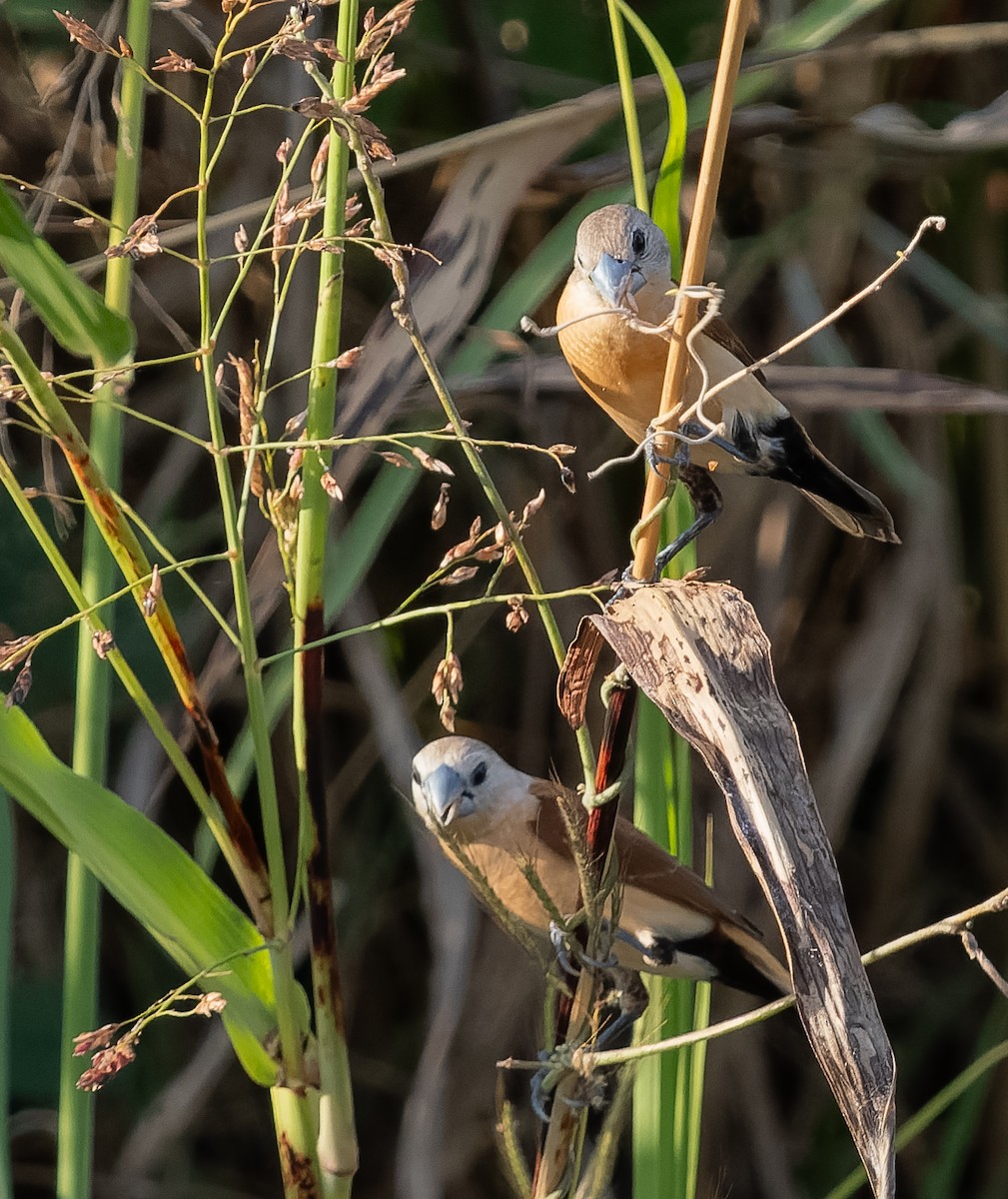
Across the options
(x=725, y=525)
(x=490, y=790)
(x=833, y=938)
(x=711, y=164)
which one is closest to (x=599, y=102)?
(x=725, y=525)

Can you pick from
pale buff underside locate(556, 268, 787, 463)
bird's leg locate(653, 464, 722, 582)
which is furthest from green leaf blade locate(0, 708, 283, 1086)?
pale buff underside locate(556, 268, 787, 463)

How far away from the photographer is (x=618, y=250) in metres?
1.24

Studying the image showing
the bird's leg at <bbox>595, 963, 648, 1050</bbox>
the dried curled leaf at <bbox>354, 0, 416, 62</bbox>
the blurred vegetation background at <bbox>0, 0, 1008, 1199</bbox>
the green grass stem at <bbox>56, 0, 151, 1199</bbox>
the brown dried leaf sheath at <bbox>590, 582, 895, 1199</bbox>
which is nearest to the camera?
the brown dried leaf sheath at <bbox>590, 582, 895, 1199</bbox>

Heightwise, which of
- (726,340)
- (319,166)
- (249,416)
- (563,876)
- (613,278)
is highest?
(319,166)

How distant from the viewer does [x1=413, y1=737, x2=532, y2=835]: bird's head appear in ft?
4.63

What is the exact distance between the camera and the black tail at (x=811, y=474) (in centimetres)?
127

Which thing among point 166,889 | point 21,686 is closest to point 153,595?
point 21,686

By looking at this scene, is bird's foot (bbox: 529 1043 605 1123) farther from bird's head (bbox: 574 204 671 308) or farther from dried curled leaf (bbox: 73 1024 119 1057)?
bird's head (bbox: 574 204 671 308)

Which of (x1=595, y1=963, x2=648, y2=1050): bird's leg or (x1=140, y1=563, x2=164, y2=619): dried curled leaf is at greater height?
(x1=140, y1=563, x2=164, y2=619): dried curled leaf

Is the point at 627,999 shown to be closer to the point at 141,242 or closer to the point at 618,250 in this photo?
the point at 618,250

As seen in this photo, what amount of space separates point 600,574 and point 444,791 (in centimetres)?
46

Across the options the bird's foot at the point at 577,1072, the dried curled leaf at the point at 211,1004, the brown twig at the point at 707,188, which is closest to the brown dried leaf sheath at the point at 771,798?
the brown twig at the point at 707,188

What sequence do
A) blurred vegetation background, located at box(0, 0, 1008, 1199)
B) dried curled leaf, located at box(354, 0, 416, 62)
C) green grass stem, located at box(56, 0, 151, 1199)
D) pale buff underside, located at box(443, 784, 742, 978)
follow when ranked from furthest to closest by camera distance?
blurred vegetation background, located at box(0, 0, 1008, 1199)
pale buff underside, located at box(443, 784, 742, 978)
green grass stem, located at box(56, 0, 151, 1199)
dried curled leaf, located at box(354, 0, 416, 62)

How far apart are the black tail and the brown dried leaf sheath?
51 centimetres
